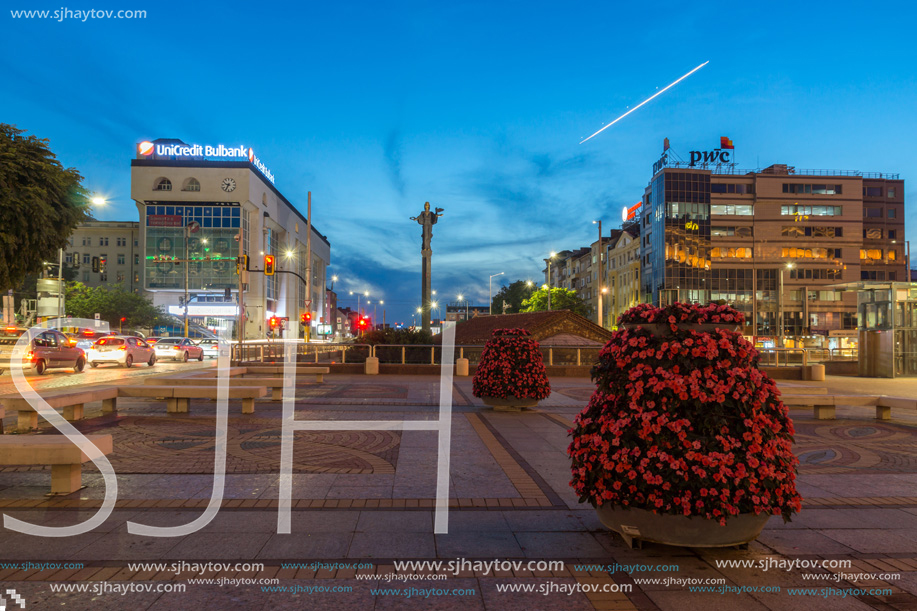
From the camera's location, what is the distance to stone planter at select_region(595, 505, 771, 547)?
452cm

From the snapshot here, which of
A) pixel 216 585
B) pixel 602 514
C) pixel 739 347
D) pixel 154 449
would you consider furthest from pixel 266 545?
pixel 154 449

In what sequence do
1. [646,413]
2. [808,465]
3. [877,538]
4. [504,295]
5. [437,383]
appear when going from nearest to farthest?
1. [646,413]
2. [877,538]
3. [808,465]
4. [437,383]
5. [504,295]

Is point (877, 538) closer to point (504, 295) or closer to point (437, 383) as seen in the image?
point (437, 383)

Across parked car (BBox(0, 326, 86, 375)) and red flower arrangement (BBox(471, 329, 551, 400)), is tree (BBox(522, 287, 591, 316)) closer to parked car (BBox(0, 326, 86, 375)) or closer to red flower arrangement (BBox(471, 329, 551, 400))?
parked car (BBox(0, 326, 86, 375))

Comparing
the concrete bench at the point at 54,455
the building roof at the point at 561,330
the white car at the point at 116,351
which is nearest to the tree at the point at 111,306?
the white car at the point at 116,351

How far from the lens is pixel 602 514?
16.2 feet

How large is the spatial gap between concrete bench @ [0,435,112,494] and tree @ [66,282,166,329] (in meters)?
68.2

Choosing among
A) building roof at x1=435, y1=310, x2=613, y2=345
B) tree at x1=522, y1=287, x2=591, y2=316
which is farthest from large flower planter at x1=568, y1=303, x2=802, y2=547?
tree at x1=522, y1=287, x2=591, y2=316

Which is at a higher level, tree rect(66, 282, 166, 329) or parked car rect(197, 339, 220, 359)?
tree rect(66, 282, 166, 329)

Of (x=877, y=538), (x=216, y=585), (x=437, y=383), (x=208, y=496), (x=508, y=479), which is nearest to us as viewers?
(x=216, y=585)

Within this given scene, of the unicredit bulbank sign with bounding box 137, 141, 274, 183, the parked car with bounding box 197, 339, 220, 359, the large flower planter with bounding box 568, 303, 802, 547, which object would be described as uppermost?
the unicredit bulbank sign with bounding box 137, 141, 274, 183

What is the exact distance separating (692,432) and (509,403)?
30.6 ft

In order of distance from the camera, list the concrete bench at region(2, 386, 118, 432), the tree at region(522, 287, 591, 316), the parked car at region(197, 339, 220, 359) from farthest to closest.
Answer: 1. the tree at region(522, 287, 591, 316)
2. the parked car at region(197, 339, 220, 359)
3. the concrete bench at region(2, 386, 118, 432)

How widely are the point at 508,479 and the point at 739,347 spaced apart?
138 inches
